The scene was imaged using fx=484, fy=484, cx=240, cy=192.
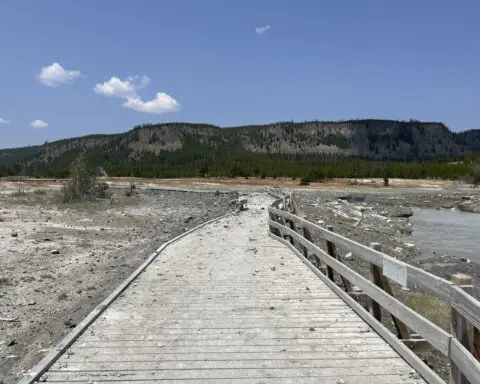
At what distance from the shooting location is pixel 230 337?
550cm

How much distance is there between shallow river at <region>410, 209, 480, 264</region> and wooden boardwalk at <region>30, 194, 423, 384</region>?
12.3 meters

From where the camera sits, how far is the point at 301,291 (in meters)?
7.77

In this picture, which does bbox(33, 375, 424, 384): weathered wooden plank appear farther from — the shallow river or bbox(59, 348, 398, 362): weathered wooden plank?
the shallow river

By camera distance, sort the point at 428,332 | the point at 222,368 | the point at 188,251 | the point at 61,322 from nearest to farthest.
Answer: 1. the point at 428,332
2. the point at 222,368
3. the point at 61,322
4. the point at 188,251

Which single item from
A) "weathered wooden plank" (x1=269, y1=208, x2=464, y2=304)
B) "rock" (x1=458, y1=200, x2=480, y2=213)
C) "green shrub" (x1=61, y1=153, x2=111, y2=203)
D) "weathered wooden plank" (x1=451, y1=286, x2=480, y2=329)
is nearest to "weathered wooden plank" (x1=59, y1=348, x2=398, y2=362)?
"weathered wooden plank" (x1=269, y1=208, x2=464, y2=304)

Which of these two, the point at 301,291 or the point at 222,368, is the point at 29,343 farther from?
the point at 301,291

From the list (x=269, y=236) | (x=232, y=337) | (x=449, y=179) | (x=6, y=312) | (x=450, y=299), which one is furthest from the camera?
(x=449, y=179)

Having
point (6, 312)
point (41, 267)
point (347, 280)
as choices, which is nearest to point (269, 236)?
point (41, 267)

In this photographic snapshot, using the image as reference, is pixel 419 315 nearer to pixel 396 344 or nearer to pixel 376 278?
pixel 396 344

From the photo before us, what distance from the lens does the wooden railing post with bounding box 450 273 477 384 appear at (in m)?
3.67

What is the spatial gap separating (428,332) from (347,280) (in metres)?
3.05

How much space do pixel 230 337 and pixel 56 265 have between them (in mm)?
7095


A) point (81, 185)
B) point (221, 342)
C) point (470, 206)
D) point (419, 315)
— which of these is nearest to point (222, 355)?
point (221, 342)

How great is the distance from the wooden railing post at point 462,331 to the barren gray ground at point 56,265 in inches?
171
